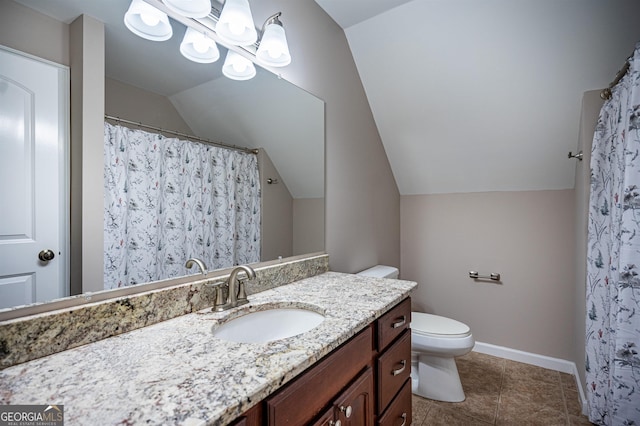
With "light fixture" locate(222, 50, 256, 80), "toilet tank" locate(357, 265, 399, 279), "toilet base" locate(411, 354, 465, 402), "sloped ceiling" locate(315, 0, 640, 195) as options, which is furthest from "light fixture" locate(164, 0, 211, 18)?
"toilet base" locate(411, 354, 465, 402)

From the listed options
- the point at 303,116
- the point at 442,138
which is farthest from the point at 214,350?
the point at 442,138

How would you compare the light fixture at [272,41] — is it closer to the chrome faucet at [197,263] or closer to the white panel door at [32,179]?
the white panel door at [32,179]

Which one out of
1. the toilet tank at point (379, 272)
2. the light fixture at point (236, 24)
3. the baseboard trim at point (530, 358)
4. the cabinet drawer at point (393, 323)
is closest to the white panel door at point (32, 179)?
the light fixture at point (236, 24)

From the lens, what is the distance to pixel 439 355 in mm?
1871

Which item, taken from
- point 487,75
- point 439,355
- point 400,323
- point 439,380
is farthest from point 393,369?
Result: point 487,75

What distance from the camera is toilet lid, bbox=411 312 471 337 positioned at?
185 centimetres

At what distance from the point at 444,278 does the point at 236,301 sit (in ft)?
7.13

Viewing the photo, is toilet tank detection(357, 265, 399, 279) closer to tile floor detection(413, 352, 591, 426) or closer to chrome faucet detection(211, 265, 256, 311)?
tile floor detection(413, 352, 591, 426)

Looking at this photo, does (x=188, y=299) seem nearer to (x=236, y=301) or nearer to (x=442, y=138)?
(x=236, y=301)

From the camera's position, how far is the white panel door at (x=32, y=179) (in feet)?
2.27

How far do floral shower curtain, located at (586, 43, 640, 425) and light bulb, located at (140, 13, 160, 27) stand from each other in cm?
188

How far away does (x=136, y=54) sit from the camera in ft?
3.16

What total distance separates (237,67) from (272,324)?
110cm

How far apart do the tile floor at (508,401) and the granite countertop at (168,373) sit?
1.32 m
